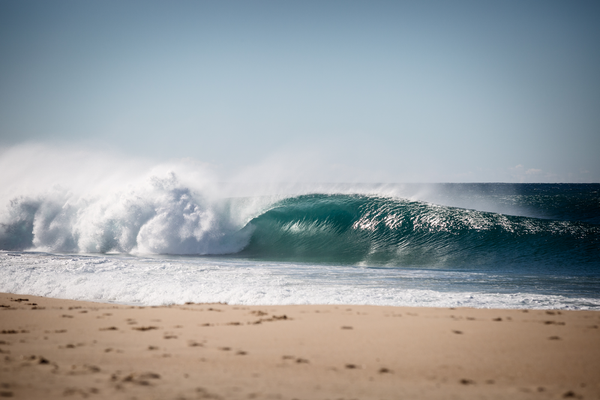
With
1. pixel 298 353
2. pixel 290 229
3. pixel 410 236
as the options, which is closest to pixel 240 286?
pixel 298 353

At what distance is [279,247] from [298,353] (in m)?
11.8

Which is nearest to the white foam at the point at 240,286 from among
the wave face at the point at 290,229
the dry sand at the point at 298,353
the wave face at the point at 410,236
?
the dry sand at the point at 298,353

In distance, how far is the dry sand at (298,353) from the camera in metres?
2.86

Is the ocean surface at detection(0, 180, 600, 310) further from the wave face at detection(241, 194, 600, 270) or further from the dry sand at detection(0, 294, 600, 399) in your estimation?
the dry sand at detection(0, 294, 600, 399)

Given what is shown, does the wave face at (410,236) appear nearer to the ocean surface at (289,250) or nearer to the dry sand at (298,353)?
the ocean surface at (289,250)

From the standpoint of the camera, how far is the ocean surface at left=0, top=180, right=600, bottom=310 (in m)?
7.55

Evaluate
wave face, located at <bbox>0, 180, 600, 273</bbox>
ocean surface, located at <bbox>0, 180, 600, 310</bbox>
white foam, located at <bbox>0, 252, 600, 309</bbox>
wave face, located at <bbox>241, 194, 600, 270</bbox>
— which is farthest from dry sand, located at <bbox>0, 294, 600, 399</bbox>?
wave face, located at <bbox>0, 180, 600, 273</bbox>

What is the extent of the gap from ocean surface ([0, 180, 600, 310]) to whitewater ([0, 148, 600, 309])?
0.15ft

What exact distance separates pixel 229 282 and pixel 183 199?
9183 millimetres

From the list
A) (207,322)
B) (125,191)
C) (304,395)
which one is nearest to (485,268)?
(207,322)

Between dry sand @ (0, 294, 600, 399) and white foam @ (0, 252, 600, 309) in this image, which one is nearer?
dry sand @ (0, 294, 600, 399)

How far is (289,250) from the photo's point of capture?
15227 mm

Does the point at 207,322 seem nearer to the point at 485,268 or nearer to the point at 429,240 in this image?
the point at 485,268

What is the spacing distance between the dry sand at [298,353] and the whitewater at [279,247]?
164 cm
